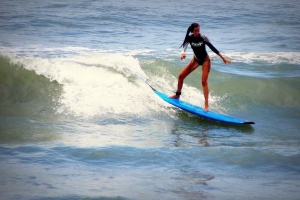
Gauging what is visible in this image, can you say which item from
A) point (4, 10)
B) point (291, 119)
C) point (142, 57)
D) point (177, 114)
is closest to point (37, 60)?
point (142, 57)

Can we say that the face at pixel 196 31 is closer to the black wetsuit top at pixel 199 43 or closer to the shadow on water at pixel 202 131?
the black wetsuit top at pixel 199 43

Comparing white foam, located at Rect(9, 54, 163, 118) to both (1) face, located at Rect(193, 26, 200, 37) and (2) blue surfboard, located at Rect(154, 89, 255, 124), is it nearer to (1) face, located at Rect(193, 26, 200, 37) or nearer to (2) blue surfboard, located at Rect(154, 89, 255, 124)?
(2) blue surfboard, located at Rect(154, 89, 255, 124)

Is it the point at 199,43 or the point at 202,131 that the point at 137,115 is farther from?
the point at 199,43

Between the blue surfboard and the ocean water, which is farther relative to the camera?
the blue surfboard

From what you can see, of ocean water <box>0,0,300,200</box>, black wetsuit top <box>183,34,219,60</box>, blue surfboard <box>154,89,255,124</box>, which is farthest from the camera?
blue surfboard <box>154,89,255,124</box>

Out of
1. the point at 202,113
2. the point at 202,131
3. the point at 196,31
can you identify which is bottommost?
the point at 202,131

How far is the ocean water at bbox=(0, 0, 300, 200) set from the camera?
21.1ft

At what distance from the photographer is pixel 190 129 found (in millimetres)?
9500

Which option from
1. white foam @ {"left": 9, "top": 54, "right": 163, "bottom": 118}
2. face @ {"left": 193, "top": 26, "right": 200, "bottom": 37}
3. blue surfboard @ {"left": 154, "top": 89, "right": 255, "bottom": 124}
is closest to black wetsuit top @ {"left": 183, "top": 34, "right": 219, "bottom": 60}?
face @ {"left": 193, "top": 26, "right": 200, "bottom": 37}

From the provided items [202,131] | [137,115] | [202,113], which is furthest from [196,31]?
[137,115]

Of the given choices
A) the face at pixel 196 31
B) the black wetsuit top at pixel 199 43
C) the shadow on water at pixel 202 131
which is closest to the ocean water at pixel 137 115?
the shadow on water at pixel 202 131

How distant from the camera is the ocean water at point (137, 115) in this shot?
644 cm

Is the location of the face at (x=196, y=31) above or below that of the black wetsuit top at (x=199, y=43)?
above

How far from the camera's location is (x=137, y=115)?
1021cm
